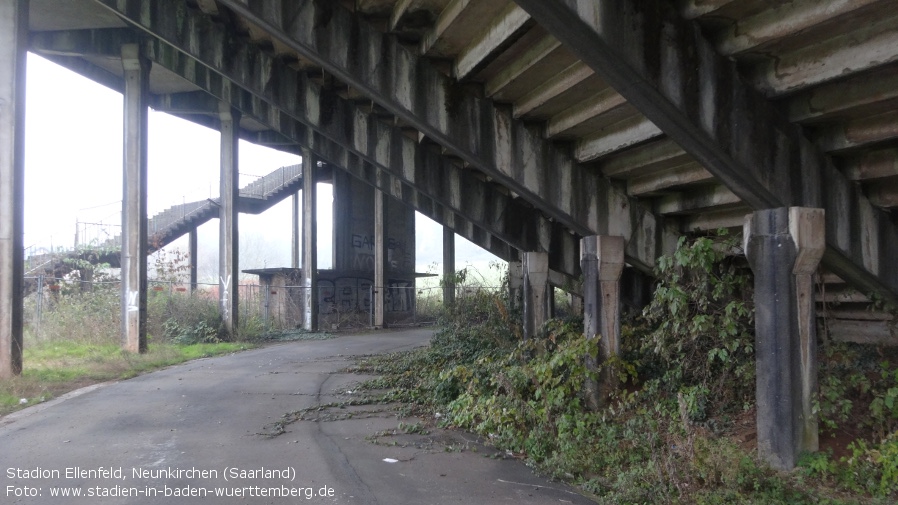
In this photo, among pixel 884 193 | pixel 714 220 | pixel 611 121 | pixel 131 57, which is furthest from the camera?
pixel 131 57

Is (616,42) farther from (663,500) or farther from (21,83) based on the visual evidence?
(21,83)

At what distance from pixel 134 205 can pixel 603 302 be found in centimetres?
1311

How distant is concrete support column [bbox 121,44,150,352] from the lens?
16156 mm

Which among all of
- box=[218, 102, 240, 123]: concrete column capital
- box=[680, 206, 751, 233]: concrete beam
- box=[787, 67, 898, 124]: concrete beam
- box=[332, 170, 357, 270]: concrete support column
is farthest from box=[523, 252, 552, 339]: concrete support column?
box=[332, 170, 357, 270]: concrete support column

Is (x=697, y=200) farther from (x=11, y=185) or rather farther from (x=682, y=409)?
(x=11, y=185)

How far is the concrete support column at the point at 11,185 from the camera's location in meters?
11.4

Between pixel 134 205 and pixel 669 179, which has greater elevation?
pixel 134 205

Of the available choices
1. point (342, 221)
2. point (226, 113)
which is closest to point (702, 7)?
point (226, 113)

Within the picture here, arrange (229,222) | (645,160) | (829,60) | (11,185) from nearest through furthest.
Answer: (829,60) → (645,160) → (11,185) → (229,222)

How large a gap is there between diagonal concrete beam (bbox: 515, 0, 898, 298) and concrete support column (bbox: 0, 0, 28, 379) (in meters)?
11.3

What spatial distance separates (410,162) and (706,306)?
278 inches

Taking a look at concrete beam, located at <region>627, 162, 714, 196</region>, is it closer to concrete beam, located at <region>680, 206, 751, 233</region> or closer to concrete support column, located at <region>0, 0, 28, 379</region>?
concrete beam, located at <region>680, 206, 751, 233</region>

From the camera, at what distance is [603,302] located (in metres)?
8.42

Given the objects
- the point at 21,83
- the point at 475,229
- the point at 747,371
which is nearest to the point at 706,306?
the point at 747,371
